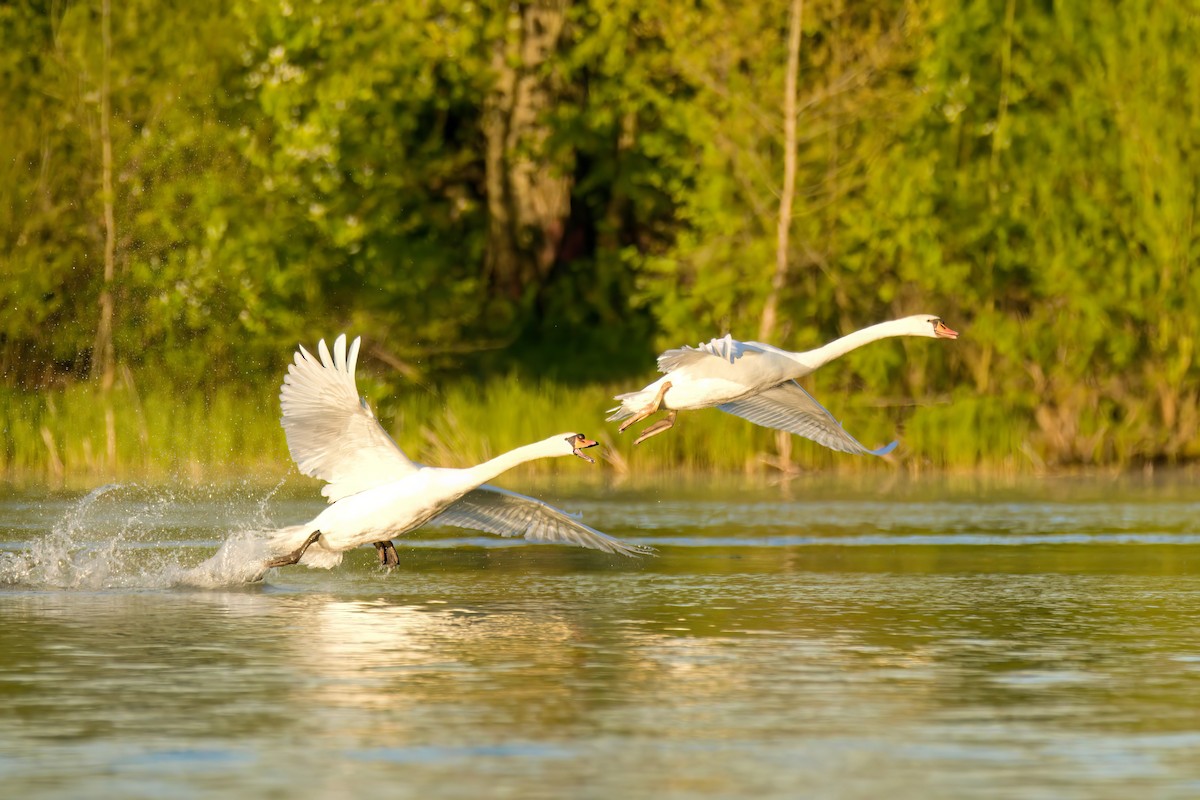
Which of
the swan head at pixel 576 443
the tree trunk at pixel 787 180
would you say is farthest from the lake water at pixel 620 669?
the tree trunk at pixel 787 180

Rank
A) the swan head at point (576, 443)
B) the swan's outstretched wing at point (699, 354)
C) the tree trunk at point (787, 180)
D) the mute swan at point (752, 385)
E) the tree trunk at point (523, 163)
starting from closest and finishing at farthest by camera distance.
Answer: the swan head at point (576, 443)
the swan's outstretched wing at point (699, 354)
the mute swan at point (752, 385)
the tree trunk at point (787, 180)
the tree trunk at point (523, 163)

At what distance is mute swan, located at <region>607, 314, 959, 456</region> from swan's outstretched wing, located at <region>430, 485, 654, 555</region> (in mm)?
892

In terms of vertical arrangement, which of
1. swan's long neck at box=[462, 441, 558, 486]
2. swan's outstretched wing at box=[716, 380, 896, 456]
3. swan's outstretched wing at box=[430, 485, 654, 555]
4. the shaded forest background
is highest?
the shaded forest background

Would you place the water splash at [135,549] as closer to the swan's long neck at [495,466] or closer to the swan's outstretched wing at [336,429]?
the swan's outstretched wing at [336,429]

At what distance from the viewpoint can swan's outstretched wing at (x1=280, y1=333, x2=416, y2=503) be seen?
16391 millimetres

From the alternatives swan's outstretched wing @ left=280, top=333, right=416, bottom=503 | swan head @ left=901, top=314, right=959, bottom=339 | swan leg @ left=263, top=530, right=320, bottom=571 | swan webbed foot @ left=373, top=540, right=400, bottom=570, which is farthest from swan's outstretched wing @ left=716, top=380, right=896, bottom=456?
swan leg @ left=263, top=530, right=320, bottom=571

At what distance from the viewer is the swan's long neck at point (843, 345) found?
58.9 ft

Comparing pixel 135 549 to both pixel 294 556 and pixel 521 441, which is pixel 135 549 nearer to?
pixel 294 556

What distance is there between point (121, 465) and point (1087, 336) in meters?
12.3

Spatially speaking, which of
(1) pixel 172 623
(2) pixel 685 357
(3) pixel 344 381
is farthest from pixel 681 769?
(2) pixel 685 357

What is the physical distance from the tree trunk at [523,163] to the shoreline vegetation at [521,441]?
9765mm

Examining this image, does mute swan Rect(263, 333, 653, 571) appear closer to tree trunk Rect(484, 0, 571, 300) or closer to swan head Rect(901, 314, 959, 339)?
swan head Rect(901, 314, 959, 339)

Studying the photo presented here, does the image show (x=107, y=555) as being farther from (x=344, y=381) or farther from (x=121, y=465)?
(x=121, y=465)

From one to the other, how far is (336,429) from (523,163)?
27629 millimetres
